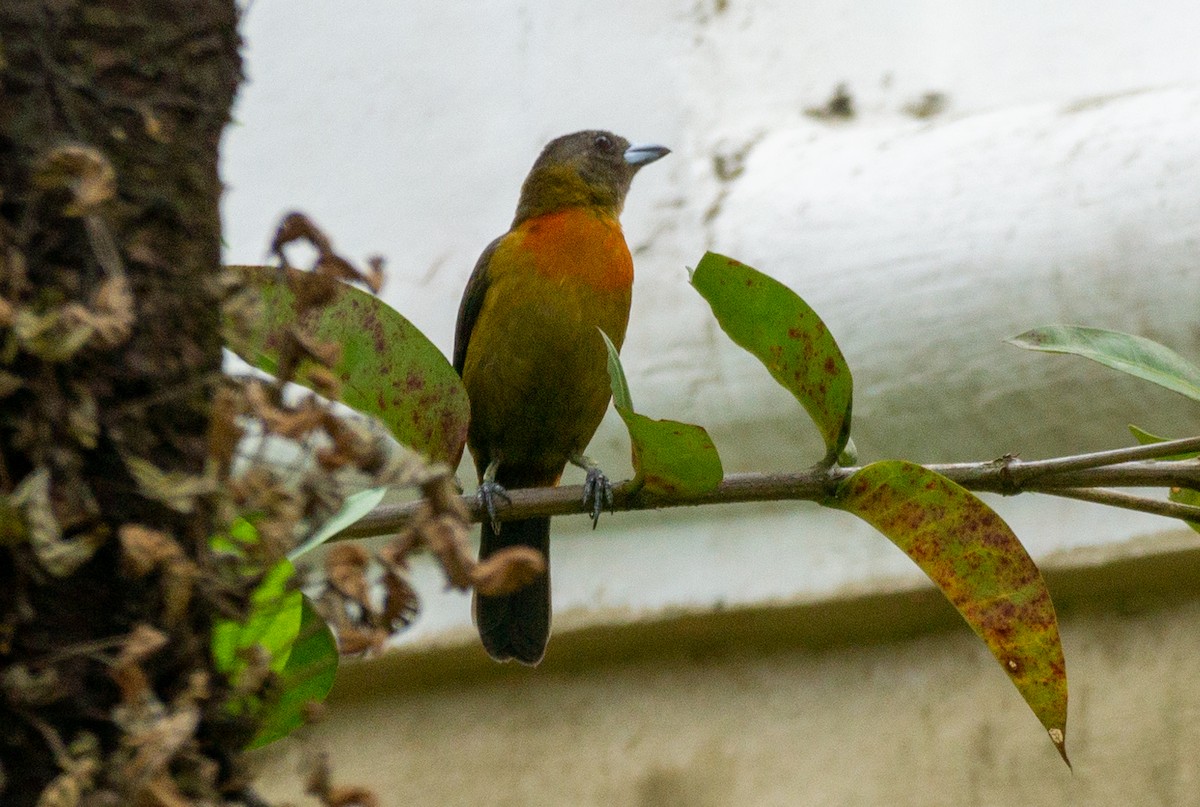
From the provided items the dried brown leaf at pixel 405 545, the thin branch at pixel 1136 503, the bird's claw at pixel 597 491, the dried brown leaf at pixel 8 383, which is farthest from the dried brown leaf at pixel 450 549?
the bird's claw at pixel 597 491

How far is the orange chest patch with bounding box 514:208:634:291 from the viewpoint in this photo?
2811 millimetres

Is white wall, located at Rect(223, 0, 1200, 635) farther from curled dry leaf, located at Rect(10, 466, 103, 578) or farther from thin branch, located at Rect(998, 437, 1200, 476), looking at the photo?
curled dry leaf, located at Rect(10, 466, 103, 578)

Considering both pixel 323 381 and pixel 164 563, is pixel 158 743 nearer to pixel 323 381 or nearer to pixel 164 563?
pixel 164 563

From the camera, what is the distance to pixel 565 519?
138 inches

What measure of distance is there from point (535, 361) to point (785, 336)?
Result: 147cm

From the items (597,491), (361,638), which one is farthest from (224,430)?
(597,491)

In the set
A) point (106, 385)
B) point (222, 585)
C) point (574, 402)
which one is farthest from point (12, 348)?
point (574, 402)

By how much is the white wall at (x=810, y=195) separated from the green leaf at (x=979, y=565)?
6.02 feet

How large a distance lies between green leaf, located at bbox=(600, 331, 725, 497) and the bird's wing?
5.33 ft

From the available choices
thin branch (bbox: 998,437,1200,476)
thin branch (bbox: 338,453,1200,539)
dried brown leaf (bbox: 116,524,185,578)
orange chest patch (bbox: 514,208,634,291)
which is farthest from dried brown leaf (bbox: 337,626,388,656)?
orange chest patch (bbox: 514,208,634,291)

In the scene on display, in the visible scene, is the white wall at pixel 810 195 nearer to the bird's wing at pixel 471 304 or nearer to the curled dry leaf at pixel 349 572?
the bird's wing at pixel 471 304

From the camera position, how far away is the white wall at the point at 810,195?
3.04 meters

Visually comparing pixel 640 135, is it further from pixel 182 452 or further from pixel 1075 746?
pixel 182 452

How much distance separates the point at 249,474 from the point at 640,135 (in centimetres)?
289
